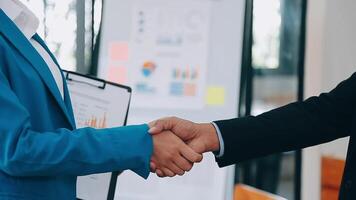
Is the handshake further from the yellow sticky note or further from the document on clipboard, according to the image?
the yellow sticky note

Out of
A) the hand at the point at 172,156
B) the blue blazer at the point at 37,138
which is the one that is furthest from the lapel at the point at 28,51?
the hand at the point at 172,156

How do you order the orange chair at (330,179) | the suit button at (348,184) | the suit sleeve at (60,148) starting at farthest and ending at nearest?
the orange chair at (330,179)
the suit button at (348,184)
the suit sleeve at (60,148)

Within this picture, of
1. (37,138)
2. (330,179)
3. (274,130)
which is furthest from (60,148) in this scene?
(330,179)

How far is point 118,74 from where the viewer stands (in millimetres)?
2732

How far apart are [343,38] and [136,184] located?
4.81 feet

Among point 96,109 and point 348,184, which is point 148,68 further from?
point 348,184

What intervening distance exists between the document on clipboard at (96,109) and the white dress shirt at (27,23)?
31cm

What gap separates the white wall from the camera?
2863mm

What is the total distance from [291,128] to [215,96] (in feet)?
2.94

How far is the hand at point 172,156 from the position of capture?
5.22ft

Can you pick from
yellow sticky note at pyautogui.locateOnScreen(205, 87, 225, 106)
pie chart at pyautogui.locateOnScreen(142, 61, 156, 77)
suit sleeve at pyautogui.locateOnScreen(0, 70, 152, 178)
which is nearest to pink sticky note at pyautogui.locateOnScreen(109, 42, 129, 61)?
pie chart at pyautogui.locateOnScreen(142, 61, 156, 77)

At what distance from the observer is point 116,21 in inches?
108

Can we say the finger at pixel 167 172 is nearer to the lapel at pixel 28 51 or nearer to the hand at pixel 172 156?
the hand at pixel 172 156

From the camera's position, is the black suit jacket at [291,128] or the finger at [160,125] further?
the black suit jacket at [291,128]
